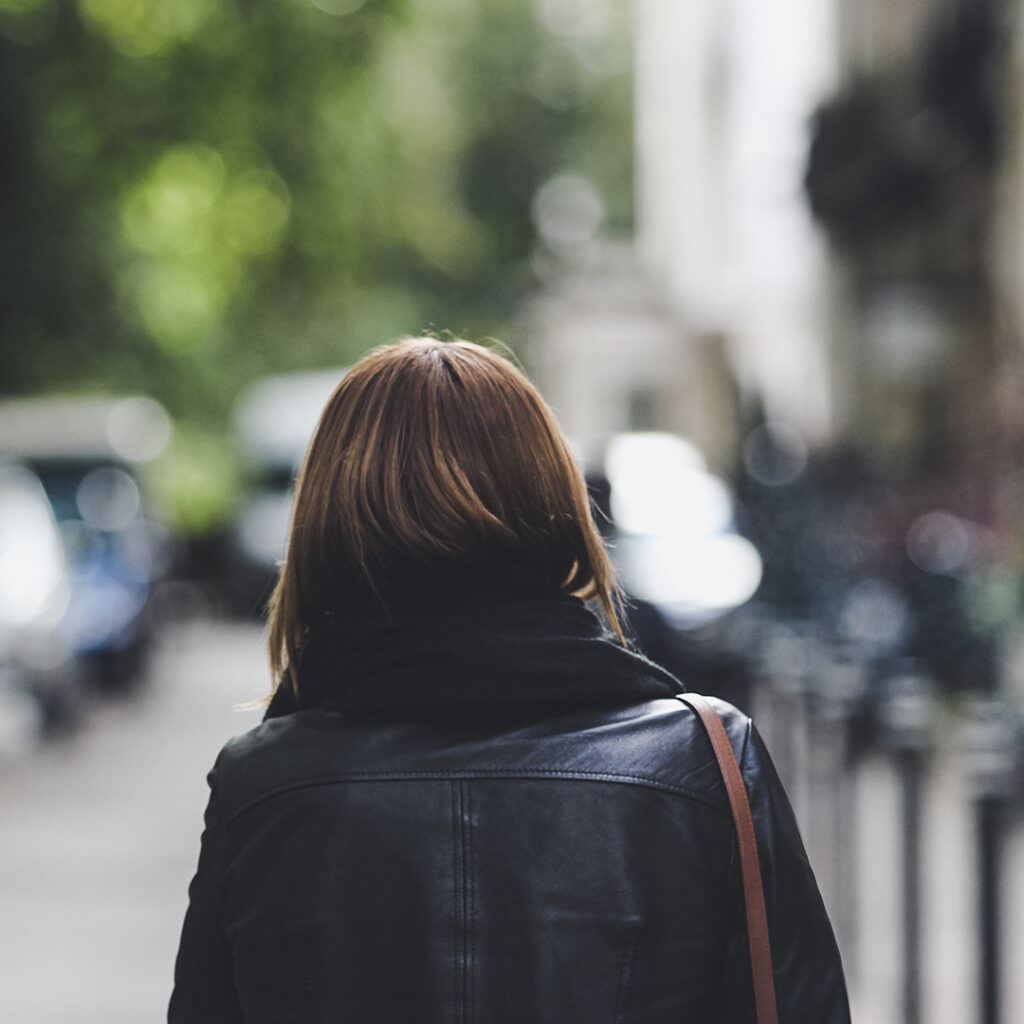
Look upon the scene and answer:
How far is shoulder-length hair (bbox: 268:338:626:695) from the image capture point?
2049 millimetres

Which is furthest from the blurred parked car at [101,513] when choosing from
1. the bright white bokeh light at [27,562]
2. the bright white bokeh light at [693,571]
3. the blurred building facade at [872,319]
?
the blurred building facade at [872,319]

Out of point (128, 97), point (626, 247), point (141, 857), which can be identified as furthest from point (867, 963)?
point (626, 247)

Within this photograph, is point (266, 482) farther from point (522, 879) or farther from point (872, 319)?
point (522, 879)

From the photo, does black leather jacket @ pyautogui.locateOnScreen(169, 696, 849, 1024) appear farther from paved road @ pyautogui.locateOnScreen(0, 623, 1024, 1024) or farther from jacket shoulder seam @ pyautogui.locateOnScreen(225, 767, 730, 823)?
paved road @ pyautogui.locateOnScreen(0, 623, 1024, 1024)

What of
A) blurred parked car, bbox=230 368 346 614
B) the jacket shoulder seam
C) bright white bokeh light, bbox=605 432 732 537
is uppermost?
the jacket shoulder seam

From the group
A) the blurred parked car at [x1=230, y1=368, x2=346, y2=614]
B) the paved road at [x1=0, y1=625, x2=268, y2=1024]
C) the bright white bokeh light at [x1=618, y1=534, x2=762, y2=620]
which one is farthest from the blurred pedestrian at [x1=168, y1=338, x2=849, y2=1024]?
the blurred parked car at [x1=230, y1=368, x2=346, y2=614]

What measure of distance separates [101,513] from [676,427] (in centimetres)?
2148

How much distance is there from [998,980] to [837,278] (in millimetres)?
17322

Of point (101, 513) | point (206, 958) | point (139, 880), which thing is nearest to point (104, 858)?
point (139, 880)

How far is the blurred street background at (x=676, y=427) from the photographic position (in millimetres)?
7195

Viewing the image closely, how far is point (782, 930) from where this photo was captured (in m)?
2.00

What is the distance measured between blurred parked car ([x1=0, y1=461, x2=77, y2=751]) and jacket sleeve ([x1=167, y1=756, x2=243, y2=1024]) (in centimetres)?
1064

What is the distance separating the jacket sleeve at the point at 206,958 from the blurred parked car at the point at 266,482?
24.0 meters

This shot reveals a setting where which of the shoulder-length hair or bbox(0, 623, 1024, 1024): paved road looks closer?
the shoulder-length hair
